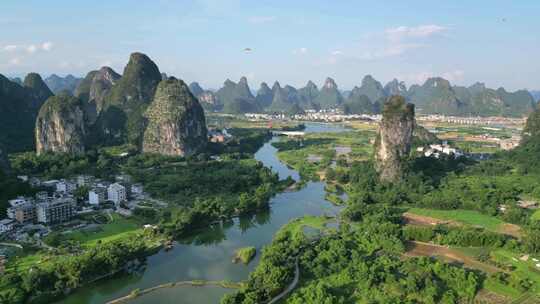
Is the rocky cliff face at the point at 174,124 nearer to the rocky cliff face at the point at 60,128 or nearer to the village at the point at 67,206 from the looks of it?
the rocky cliff face at the point at 60,128

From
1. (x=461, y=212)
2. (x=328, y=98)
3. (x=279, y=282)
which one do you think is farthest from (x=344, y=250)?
(x=328, y=98)

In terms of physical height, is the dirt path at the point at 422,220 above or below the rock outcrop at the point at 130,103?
below

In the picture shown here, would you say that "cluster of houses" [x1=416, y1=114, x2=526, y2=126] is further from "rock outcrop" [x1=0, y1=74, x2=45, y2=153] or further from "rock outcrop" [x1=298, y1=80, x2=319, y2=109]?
"rock outcrop" [x1=0, y1=74, x2=45, y2=153]

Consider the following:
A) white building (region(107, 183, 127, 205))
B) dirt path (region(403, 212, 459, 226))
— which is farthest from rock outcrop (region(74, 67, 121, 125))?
dirt path (region(403, 212, 459, 226))

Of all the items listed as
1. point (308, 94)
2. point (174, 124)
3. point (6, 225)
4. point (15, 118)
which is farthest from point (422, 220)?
point (308, 94)

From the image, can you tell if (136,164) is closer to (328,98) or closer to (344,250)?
(344,250)

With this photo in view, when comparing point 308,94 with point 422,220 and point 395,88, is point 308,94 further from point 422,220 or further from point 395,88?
point 422,220

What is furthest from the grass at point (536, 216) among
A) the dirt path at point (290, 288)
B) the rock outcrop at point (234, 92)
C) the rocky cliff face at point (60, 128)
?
the rock outcrop at point (234, 92)
